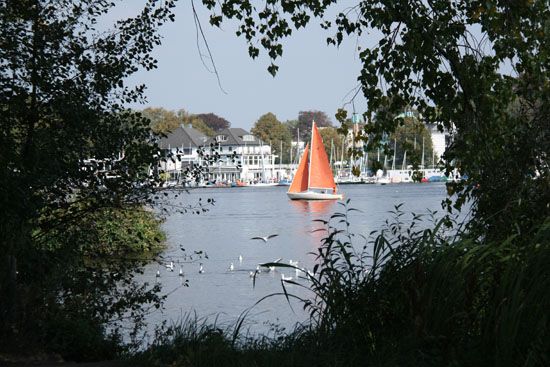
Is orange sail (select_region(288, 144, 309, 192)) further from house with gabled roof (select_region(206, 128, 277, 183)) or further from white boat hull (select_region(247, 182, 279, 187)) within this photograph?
white boat hull (select_region(247, 182, 279, 187))

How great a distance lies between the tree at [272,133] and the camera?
467 ft

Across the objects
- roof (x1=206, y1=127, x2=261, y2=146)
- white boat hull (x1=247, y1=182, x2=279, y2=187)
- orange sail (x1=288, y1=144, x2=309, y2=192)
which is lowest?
white boat hull (x1=247, y1=182, x2=279, y2=187)

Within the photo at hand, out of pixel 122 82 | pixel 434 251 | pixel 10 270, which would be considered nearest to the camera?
pixel 434 251

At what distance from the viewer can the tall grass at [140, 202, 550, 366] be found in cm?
481

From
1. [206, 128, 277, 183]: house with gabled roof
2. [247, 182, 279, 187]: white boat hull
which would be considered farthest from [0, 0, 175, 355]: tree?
[247, 182, 279, 187]: white boat hull

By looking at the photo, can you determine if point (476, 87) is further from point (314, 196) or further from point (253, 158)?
point (253, 158)

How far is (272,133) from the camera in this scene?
142 m

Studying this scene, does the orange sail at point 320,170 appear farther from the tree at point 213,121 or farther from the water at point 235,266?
the tree at point 213,121

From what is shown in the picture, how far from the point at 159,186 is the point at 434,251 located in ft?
11.2

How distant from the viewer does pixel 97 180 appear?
26.5 feet

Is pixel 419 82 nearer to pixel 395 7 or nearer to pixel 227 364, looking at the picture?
pixel 395 7

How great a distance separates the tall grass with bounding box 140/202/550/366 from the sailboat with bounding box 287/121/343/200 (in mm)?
55446

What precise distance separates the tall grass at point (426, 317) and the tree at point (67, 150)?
4.30ft

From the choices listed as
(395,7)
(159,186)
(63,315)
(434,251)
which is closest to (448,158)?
(395,7)
